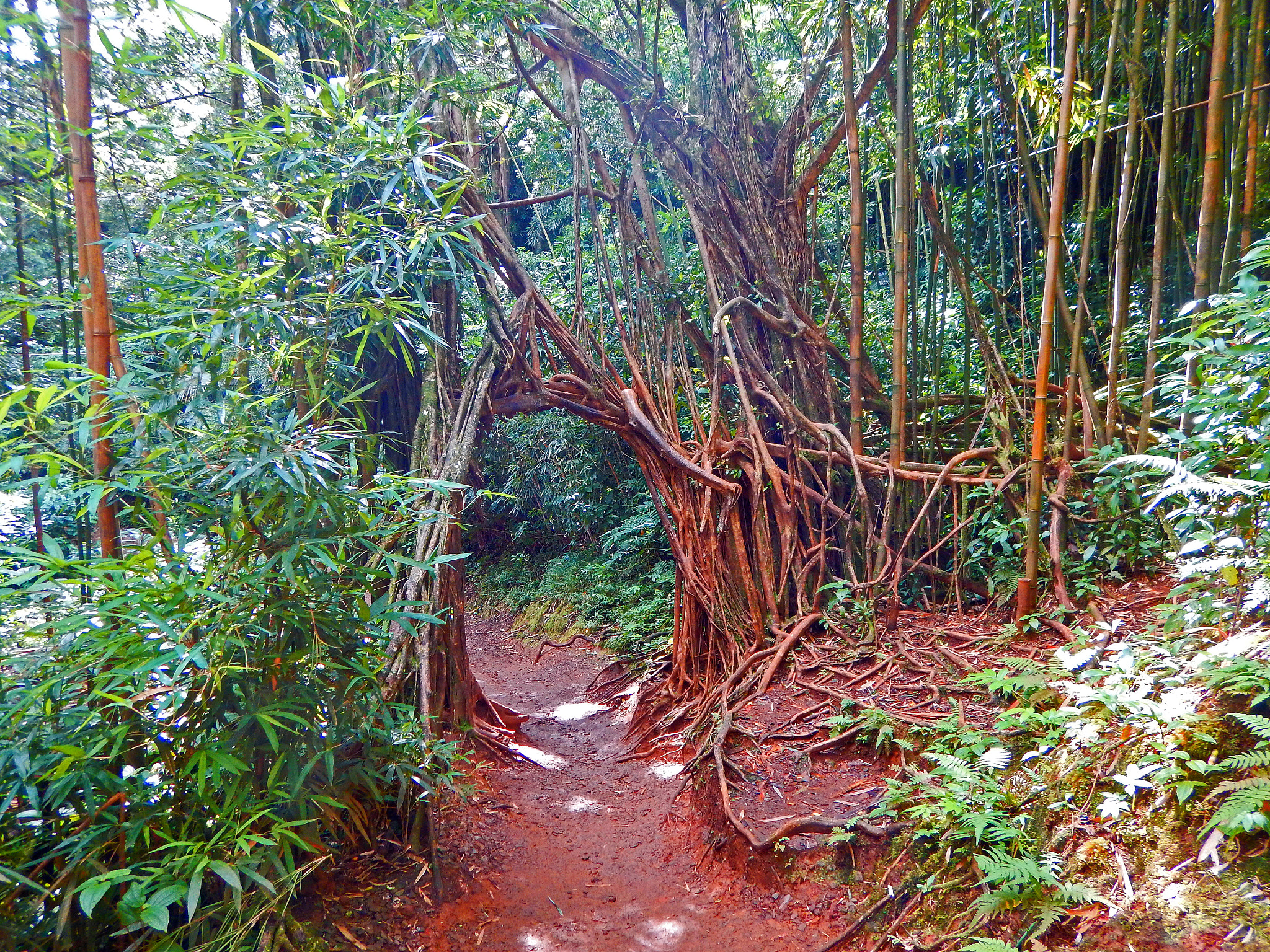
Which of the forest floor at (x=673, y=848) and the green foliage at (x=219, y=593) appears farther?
the forest floor at (x=673, y=848)

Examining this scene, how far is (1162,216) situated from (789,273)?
213cm

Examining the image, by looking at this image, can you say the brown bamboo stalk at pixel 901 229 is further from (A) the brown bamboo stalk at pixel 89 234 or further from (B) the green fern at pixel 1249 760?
(A) the brown bamboo stalk at pixel 89 234

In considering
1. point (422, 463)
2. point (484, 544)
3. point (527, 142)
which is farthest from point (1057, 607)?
point (484, 544)

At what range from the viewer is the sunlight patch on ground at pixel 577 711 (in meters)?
5.33

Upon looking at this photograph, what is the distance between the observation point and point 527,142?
6.52 meters

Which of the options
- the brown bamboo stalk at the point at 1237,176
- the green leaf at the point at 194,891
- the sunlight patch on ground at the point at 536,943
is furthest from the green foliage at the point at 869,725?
the green leaf at the point at 194,891

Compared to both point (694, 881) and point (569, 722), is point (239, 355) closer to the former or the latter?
point (694, 881)

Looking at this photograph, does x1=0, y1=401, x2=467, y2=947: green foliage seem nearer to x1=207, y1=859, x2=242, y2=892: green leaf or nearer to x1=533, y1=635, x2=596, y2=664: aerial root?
x1=207, y1=859, x2=242, y2=892: green leaf

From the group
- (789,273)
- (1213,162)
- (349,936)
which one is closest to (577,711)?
(349,936)

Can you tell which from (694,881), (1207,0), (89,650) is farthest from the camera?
(1207,0)

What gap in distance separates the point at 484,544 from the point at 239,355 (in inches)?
283

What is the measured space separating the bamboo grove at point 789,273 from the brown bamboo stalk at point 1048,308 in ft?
0.05

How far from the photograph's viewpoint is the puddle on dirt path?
2543mm

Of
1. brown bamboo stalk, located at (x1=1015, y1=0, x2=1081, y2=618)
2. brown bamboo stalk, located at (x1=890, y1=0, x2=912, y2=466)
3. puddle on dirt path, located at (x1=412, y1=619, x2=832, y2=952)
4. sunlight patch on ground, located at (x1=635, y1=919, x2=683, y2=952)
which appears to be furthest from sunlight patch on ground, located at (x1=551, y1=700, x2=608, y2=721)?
brown bamboo stalk, located at (x1=1015, y1=0, x2=1081, y2=618)
